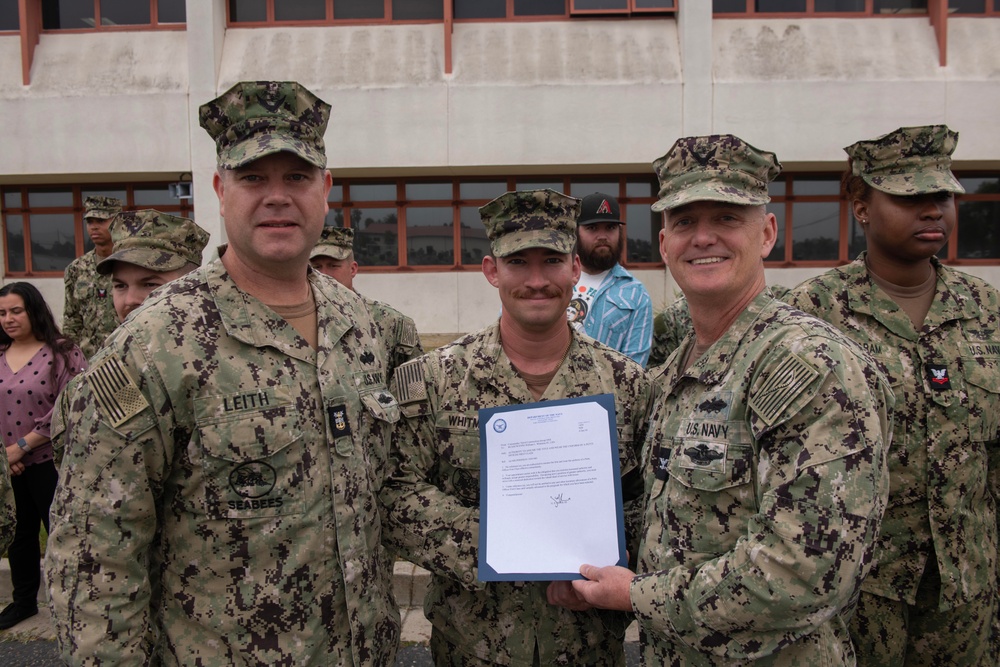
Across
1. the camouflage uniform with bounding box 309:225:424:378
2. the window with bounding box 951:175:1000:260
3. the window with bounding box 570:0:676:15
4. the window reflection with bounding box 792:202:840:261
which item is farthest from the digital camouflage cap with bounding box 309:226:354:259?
the window with bounding box 951:175:1000:260

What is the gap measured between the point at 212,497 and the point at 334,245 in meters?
3.25

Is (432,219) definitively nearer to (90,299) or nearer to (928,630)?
(90,299)

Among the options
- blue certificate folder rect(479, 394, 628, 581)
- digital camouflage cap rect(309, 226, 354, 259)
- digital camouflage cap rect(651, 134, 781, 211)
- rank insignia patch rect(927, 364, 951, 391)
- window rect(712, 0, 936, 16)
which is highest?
window rect(712, 0, 936, 16)

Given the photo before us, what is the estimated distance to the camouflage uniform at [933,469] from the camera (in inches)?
98.0

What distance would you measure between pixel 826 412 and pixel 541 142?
11.3 m

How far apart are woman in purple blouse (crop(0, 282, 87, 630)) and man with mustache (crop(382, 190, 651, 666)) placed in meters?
3.22

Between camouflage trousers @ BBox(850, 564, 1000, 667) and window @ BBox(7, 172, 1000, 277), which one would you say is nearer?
camouflage trousers @ BBox(850, 564, 1000, 667)

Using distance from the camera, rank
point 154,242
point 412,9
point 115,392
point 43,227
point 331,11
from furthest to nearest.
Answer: point 43,227
point 331,11
point 412,9
point 154,242
point 115,392

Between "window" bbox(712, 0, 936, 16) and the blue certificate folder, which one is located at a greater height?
"window" bbox(712, 0, 936, 16)

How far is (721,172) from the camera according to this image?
195 cm

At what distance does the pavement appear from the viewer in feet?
12.5

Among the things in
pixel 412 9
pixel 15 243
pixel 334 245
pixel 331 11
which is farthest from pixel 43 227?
pixel 334 245

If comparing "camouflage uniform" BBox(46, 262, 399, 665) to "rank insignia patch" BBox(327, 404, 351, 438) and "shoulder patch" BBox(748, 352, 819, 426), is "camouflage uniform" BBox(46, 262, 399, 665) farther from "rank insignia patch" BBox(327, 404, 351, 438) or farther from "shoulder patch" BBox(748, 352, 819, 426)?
"shoulder patch" BBox(748, 352, 819, 426)

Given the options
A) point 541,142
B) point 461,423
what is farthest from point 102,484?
point 541,142
